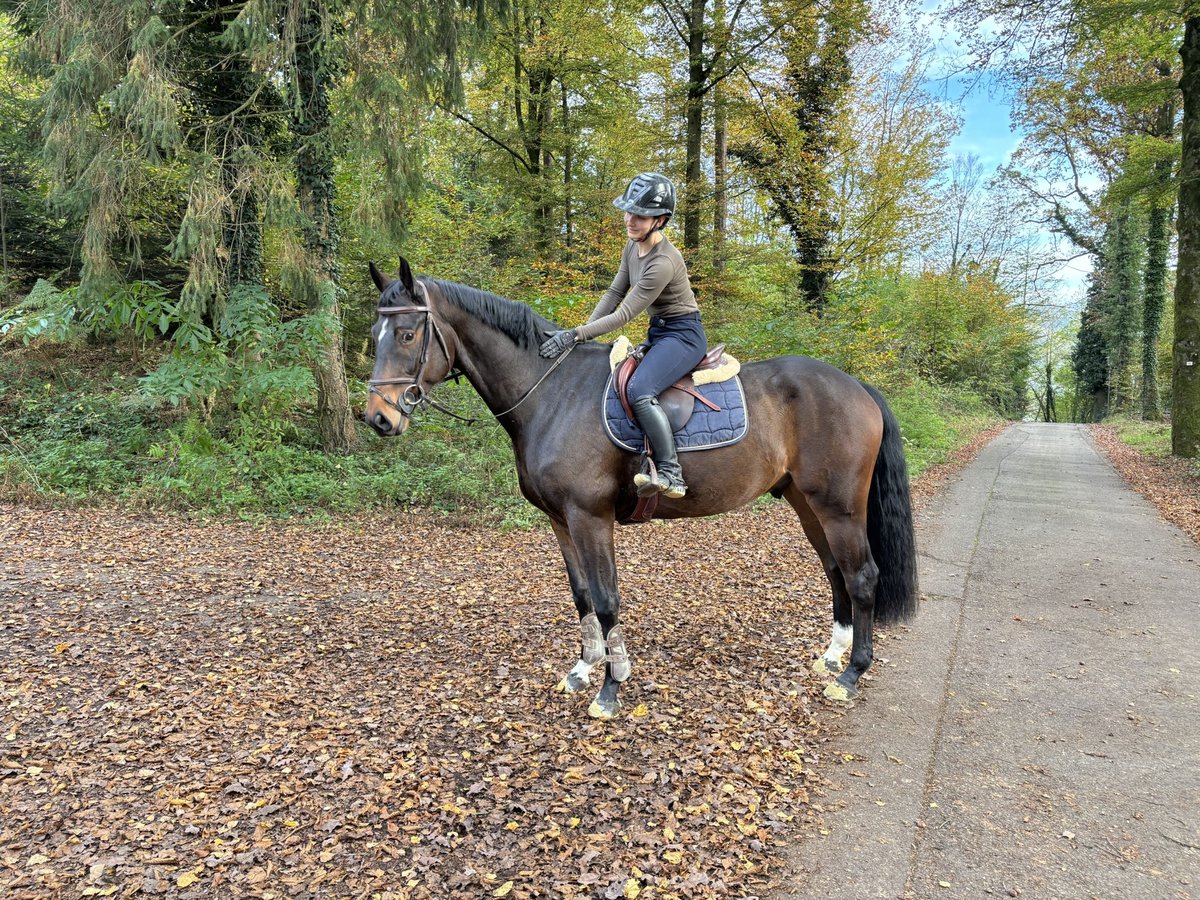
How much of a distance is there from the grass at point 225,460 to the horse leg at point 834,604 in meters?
4.41

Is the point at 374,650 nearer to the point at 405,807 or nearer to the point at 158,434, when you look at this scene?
the point at 405,807

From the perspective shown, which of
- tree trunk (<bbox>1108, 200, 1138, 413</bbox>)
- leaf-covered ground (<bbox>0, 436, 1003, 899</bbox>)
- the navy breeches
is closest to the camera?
leaf-covered ground (<bbox>0, 436, 1003, 899</bbox>)

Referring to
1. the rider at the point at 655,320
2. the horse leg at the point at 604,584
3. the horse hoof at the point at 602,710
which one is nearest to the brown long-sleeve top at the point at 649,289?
the rider at the point at 655,320

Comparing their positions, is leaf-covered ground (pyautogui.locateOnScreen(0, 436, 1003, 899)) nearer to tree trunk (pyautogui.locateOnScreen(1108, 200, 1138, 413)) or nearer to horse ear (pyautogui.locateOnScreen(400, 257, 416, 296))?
horse ear (pyautogui.locateOnScreen(400, 257, 416, 296))

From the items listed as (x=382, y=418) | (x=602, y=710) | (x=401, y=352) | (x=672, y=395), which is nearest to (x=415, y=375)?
(x=401, y=352)

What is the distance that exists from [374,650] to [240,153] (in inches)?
275

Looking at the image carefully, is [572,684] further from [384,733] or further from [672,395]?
[672,395]

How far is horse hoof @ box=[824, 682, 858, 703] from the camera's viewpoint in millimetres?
3961

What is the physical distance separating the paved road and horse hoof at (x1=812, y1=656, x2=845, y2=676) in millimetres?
265

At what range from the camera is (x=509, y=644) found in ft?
15.3

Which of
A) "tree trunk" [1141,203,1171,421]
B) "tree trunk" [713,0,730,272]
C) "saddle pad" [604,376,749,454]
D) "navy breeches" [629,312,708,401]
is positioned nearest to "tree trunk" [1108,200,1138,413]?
"tree trunk" [1141,203,1171,421]

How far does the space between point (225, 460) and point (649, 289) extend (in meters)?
7.37

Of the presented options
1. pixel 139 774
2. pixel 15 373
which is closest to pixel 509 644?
pixel 139 774

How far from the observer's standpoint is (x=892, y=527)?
4.39 m
